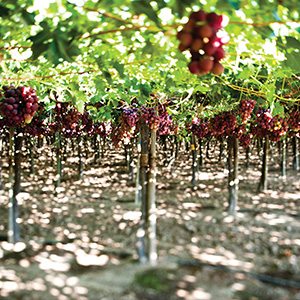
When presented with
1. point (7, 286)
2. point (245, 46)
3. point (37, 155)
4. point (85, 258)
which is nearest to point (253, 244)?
point (85, 258)

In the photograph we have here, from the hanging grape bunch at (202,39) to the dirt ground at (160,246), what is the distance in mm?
3312

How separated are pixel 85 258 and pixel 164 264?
3.54ft

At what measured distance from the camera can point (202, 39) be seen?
117 centimetres

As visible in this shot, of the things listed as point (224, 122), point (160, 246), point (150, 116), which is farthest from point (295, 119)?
point (160, 246)

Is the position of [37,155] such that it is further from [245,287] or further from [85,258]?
[245,287]

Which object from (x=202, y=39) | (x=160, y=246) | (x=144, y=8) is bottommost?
(x=160, y=246)

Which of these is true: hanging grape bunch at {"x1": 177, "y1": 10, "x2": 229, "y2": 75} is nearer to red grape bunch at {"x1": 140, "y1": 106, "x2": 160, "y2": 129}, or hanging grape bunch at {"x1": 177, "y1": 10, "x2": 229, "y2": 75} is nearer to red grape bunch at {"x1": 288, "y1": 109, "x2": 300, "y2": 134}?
red grape bunch at {"x1": 140, "y1": 106, "x2": 160, "y2": 129}

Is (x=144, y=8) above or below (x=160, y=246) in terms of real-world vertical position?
above

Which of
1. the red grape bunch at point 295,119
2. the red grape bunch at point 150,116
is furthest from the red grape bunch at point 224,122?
the red grape bunch at point 150,116

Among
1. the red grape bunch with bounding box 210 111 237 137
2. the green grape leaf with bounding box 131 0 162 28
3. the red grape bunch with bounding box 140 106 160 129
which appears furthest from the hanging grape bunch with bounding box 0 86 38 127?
the red grape bunch with bounding box 210 111 237 137

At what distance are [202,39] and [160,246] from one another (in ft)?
15.9

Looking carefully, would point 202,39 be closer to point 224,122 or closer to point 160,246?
point 160,246

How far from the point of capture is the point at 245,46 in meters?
2.53

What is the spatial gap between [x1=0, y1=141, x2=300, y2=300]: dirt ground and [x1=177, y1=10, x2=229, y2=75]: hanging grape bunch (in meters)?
3.31
